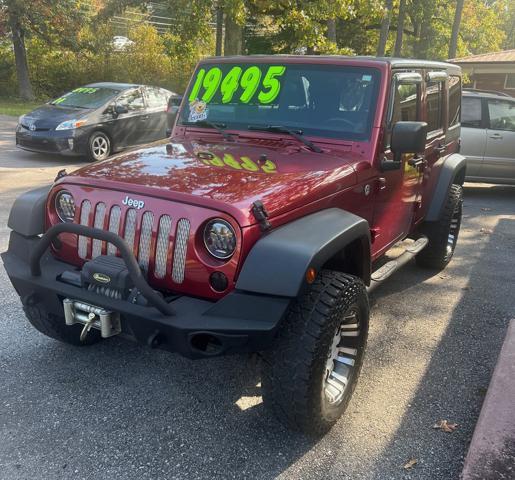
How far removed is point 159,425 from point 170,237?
3.50 feet

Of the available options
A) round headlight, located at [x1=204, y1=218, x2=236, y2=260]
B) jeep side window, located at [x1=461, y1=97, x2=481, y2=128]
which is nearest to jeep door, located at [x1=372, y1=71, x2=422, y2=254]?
round headlight, located at [x1=204, y1=218, x2=236, y2=260]

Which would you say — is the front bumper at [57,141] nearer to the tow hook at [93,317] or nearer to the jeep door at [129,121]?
the jeep door at [129,121]

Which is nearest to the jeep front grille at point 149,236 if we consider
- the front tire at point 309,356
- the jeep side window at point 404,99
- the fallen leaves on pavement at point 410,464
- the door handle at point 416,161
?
the front tire at point 309,356

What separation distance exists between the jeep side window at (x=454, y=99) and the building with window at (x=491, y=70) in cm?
1621

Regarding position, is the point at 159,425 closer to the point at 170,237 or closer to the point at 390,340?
the point at 170,237

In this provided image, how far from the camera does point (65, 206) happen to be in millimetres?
3131

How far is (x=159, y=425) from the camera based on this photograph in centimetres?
295

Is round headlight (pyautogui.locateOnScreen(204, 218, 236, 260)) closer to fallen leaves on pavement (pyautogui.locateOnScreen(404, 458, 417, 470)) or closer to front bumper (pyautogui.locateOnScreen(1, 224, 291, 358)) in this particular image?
front bumper (pyautogui.locateOnScreen(1, 224, 291, 358))

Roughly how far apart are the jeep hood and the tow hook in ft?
2.02

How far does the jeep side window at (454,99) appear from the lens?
→ 17.5ft

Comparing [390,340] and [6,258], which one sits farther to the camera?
[390,340]

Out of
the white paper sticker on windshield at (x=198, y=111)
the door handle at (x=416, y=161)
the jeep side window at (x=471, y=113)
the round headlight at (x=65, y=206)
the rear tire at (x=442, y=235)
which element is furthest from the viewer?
the jeep side window at (x=471, y=113)

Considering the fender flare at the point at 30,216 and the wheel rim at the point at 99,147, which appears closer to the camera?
the fender flare at the point at 30,216

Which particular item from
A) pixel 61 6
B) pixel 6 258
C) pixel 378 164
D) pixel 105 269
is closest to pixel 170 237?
pixel 105 269
